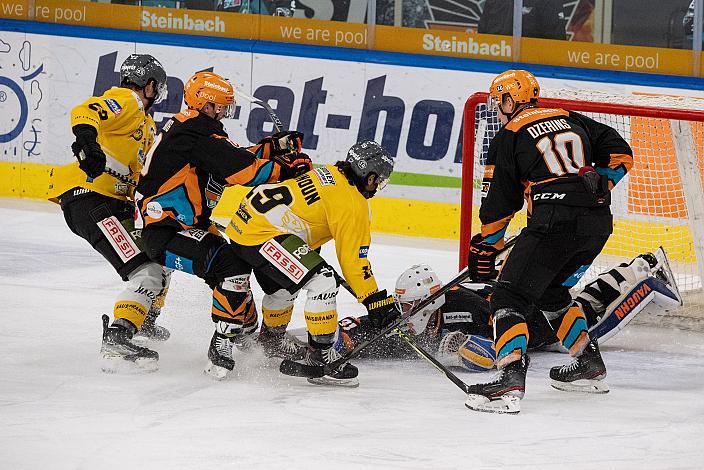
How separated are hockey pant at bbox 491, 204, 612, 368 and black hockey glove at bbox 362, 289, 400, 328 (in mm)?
411

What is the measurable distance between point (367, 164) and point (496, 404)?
105 cm

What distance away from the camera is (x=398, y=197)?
26.6ft

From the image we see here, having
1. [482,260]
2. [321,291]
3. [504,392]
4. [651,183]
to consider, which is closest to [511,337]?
[504,392]

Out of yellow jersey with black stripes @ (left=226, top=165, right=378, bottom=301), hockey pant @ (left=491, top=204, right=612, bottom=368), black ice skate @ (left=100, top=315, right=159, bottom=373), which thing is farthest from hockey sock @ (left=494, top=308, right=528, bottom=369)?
black ice skate @ (left=100, top=315, right=159, bottom=373)

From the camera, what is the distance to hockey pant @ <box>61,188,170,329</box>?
15.2 feet

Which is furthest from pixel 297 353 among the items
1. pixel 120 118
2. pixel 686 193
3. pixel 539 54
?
pixel 539 54

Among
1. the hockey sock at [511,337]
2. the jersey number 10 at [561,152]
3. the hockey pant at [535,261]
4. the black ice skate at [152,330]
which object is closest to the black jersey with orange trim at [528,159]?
the jersey number 10 at [561,152]

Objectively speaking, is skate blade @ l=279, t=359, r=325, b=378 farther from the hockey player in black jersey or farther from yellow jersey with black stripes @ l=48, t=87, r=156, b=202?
yellow jersey with black stripes @ l=48, t=87, r=156, b=202

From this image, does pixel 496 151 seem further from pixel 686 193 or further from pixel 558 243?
pixel 686 193

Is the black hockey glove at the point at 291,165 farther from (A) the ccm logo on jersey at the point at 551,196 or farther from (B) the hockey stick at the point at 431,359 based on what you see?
(A) the ccm logo on jersey at the point at 551,196

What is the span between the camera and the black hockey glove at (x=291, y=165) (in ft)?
15.4

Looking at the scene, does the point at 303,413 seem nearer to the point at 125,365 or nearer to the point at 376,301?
the point at 376,301

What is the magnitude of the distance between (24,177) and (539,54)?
160 inches

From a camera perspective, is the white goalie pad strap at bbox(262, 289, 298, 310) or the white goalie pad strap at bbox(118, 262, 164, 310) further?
the white goalie pad strap at bbox(262, 289, 298, 310)
